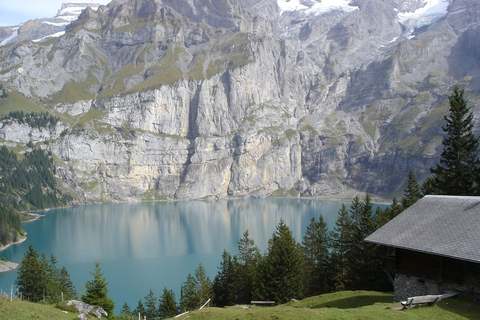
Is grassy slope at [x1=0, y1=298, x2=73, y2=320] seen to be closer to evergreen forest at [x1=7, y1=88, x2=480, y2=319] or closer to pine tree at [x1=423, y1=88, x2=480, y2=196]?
evergreen forest at [x1=7, y1=88, x2=480, y2=319]

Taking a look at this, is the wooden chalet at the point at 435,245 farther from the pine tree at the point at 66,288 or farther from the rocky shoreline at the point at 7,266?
the rocky shoreline at the point at 7,266

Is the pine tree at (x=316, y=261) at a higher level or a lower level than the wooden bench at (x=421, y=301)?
lower

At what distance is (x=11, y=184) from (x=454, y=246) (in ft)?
682

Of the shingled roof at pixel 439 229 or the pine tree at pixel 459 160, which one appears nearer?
the shingled roof at pixel 439 229

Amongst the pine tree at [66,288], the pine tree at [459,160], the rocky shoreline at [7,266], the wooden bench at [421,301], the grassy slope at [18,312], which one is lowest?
the rocky shoreline at [7,266]

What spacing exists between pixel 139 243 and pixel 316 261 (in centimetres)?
6675

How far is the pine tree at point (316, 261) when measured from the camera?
43.1 meters

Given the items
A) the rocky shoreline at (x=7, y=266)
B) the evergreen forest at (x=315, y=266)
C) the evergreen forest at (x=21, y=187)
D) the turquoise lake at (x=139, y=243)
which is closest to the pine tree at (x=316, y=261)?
the evergreen forest at (x=315, y=266)

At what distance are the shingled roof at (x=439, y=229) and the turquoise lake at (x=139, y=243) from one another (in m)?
44.6

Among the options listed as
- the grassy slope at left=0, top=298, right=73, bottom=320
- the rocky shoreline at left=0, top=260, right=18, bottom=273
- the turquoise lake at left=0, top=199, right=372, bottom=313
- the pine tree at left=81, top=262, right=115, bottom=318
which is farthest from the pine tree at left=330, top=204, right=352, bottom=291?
the rocky shoreline at left=0, top=260, right=18, bottom=273

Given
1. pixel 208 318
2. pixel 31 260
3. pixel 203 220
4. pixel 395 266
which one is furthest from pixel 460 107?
pixel 203 220

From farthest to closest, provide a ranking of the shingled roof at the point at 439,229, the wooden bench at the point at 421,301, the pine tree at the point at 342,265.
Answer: the pine tree at the point at 342,265 < the shingled roof at the point at 439,229 < the wooden bench at the point at 421,301

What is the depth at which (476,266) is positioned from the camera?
61.8 ft

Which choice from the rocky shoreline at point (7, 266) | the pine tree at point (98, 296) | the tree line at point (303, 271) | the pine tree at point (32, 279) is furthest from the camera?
the rocky shoreline at point (7, 266)
